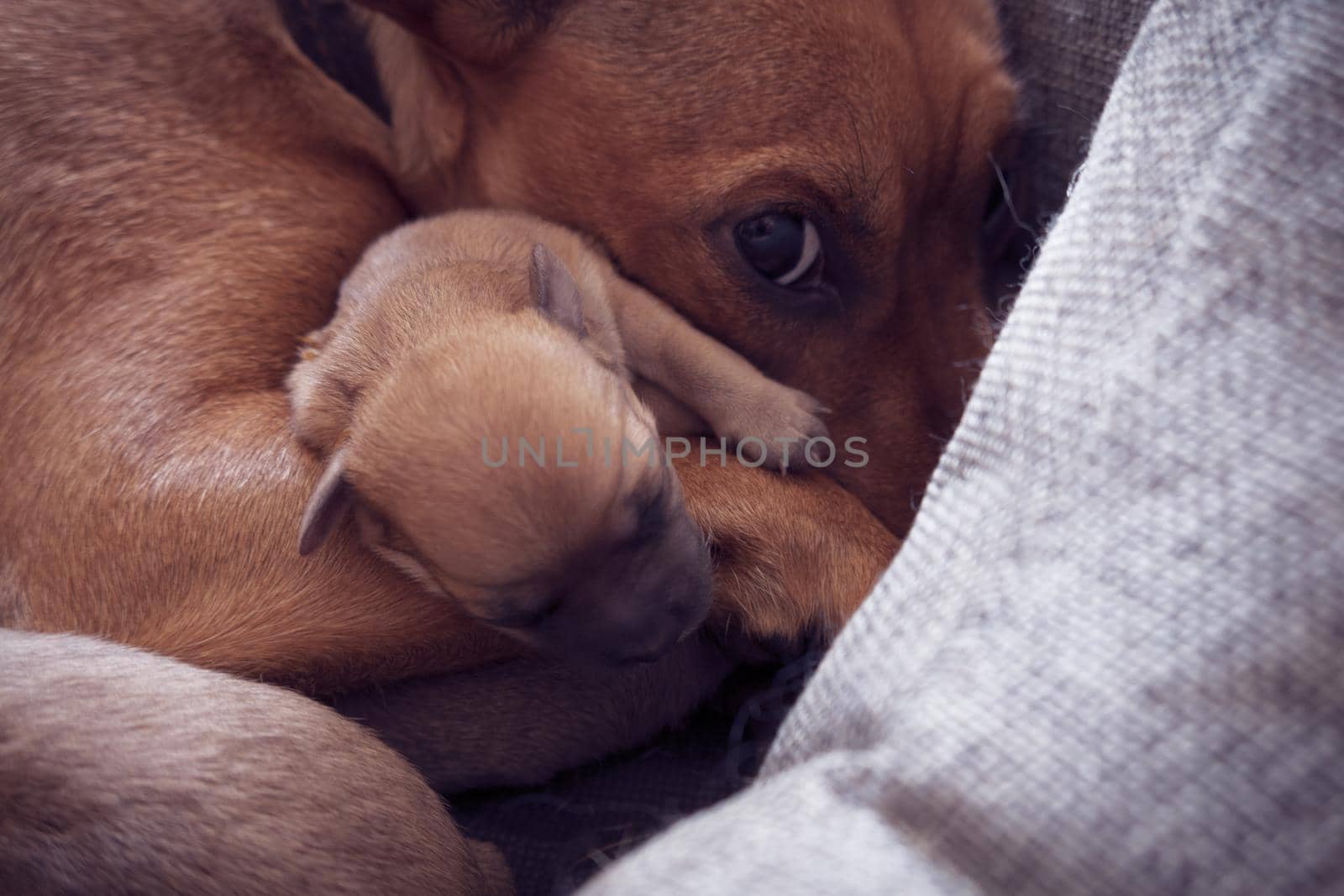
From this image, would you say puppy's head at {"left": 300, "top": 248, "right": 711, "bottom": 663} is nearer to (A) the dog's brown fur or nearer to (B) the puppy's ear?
(B) the puppy's ear

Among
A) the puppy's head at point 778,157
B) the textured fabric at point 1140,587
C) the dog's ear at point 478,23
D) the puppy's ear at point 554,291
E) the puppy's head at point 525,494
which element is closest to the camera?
the textured fabric at point 1140,587

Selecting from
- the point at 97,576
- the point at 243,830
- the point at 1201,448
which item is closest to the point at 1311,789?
the point at 1201,448

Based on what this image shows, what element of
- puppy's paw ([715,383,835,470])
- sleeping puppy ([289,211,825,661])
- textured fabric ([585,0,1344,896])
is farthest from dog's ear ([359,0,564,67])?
textured fabric ([585,0,1344,896])

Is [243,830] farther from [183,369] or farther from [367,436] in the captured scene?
[183,369]

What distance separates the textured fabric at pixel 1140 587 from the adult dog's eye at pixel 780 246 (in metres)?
0.61

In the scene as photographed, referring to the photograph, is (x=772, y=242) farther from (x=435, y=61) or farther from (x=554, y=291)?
(x=435, y=61)

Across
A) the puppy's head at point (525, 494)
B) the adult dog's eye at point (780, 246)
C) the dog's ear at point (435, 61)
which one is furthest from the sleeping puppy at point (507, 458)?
the dog's ear at point (435, 61)

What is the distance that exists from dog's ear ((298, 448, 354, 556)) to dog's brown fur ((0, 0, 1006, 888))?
137mm

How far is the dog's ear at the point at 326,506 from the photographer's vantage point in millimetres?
1325

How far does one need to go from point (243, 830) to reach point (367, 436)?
50cm

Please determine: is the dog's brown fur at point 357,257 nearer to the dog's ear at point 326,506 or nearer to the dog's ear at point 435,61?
the dog's ear at point 435,61

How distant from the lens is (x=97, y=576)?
149cm

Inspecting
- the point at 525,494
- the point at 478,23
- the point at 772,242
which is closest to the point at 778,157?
the point at 772,242

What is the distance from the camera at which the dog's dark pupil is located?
5.30 ft
